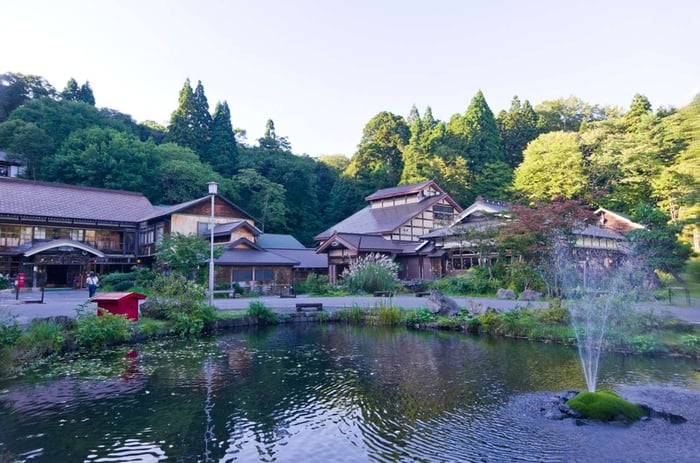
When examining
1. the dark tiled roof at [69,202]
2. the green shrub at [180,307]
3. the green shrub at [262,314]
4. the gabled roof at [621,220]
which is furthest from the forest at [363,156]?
the green shrub at [180,307]

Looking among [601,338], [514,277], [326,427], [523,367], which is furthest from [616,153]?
[326,427]

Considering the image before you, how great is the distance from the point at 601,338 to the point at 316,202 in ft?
128

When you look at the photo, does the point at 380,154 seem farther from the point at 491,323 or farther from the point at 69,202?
the point at 491,323

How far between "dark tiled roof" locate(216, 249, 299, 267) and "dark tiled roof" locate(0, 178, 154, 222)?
10707 mm

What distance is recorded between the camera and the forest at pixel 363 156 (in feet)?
107

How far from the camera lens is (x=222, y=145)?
44.9m

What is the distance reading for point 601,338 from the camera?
1106 cm

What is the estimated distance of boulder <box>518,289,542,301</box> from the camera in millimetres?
17578

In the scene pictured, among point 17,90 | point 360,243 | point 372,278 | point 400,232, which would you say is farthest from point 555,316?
point 17,90

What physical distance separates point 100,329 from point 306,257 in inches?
837

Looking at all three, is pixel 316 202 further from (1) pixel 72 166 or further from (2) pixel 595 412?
(2) pixel 595 412

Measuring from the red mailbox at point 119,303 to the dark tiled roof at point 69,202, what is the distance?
63.7 ft

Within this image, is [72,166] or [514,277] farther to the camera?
[72,166]

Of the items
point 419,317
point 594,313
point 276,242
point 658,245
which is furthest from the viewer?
point 276,242
